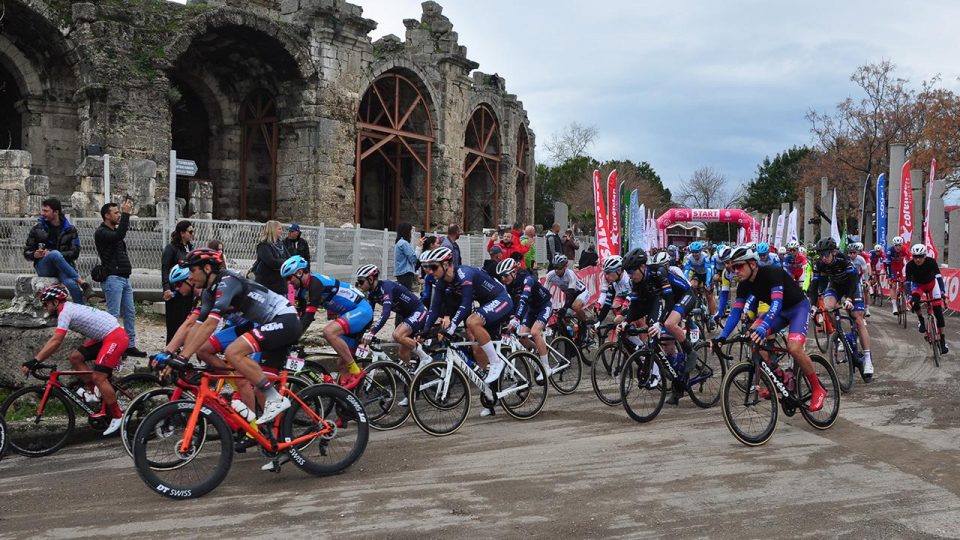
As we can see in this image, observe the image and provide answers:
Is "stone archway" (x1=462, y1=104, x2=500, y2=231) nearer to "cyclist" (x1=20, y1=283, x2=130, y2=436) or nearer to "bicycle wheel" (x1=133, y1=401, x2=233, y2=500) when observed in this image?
"cyclist" (x1=20, y1=283, x2=130, y2=436)

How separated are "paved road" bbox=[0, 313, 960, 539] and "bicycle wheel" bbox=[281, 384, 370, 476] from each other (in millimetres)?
166

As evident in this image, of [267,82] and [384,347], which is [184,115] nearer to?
[267,82]

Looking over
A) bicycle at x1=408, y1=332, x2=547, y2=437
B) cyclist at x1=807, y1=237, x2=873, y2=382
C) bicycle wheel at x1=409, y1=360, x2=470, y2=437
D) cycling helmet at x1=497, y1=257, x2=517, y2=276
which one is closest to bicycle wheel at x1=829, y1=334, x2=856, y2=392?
cyclist at x1=807, y1=237, x2=873, y2=382

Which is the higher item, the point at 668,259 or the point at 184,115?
the point at 184,115

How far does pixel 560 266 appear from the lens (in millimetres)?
11984

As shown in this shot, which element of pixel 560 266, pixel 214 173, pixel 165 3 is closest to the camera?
pixel 560 266

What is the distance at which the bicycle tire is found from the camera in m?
9.78

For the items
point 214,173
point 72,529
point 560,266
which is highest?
point 214,173

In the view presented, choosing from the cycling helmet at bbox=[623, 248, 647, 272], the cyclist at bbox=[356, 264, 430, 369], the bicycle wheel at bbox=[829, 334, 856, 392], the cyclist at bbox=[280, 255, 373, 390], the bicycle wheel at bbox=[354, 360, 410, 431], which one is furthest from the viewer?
the bicycle wheel at bbox=[829, 334, 856, 392]

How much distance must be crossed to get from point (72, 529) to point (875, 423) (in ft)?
23.5

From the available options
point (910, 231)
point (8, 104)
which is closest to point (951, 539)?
point (910, 231)

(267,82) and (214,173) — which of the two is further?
(214,173)

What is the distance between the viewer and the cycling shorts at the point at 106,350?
718 cm

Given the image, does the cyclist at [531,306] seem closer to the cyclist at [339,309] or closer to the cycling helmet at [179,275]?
the cyclist at [339,309]
